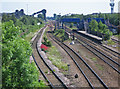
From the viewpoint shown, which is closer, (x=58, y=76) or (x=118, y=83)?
(x=118, y=83)

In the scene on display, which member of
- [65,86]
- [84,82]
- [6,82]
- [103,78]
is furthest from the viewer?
[103,78]

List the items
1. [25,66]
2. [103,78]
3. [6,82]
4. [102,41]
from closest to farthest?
[6,82] → [25,66] → [103,78] → [102,41]

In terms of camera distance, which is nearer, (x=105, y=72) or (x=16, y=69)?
(x=16, y=69)

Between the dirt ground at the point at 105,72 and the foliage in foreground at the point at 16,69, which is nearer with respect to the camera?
the foliage in foreground at the point at 16,69

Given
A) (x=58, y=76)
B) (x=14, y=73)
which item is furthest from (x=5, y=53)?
(x=58, y=76)

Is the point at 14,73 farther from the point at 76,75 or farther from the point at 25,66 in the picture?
the point at 76,75

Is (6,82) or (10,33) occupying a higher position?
(10,33)

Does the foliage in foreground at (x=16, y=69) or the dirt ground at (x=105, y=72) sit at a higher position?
the foliage in foreground at (x=16, y=69)

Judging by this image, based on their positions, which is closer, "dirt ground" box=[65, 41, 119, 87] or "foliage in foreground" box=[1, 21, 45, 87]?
"foliage in foreground" box=[1, 21, 45, 87]

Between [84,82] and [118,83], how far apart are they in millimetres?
2660

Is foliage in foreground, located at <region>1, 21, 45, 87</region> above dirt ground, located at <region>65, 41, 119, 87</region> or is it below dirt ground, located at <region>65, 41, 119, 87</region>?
above

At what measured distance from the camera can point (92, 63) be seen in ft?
58.1

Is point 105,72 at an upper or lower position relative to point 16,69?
lower

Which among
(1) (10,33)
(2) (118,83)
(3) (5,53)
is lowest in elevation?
(2) (118,83)
